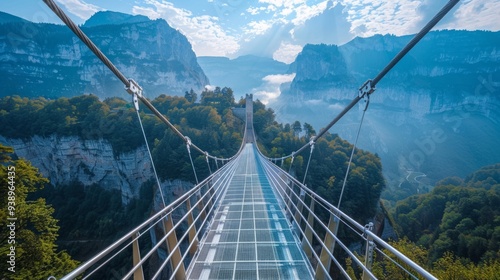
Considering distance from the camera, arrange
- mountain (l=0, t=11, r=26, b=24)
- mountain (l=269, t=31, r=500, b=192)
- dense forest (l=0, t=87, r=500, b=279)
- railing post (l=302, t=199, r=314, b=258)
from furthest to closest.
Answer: mountain (l=0, t=11, r=26, b=24) → mountain (l=269, t=31, r=500, b=192) → dense forest (l=0, t=87, r=500, b=279) → railing post (l=302, t=199, r=314, b=258)

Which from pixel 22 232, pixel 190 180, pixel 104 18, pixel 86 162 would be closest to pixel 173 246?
pixel 22 232

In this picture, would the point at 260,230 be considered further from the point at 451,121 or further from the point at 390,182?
the point at 451,121

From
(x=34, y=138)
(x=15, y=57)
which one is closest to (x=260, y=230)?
(x=34, y=138)

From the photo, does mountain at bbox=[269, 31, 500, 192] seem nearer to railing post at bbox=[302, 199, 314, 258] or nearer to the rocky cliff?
the rocky cliff

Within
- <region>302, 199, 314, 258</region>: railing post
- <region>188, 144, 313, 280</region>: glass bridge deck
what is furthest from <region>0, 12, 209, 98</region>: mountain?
<region>302, 199, 314, 258</region>: railing post

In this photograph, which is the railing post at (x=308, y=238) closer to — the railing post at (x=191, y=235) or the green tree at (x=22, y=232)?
the railing post at (x=191, y=235)

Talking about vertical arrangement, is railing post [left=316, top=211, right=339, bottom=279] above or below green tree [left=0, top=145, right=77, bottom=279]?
above

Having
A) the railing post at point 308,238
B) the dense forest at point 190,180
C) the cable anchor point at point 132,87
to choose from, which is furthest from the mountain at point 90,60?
the railing post at point 308,238
